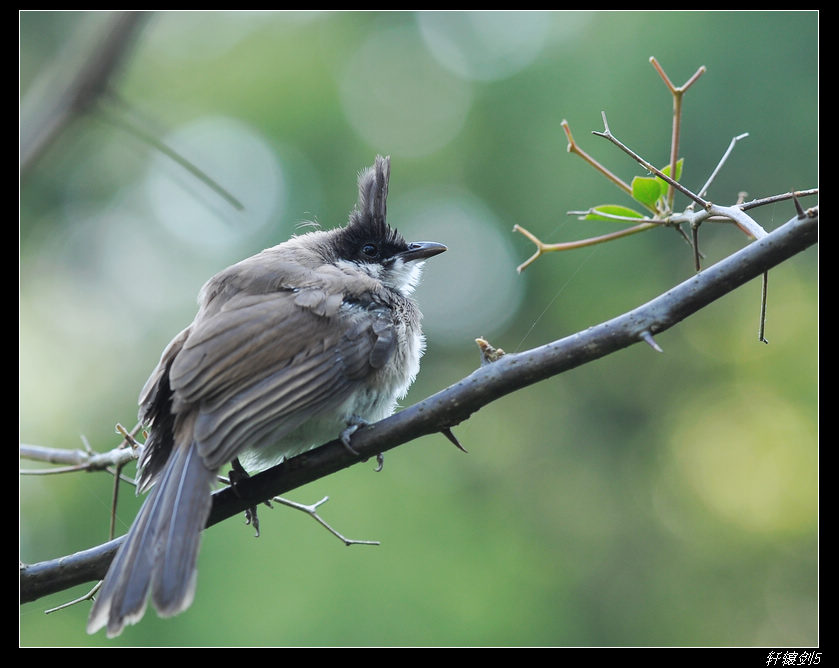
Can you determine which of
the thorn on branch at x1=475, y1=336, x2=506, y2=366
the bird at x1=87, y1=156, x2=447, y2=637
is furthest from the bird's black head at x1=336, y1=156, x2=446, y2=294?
the thorn on branch at x1=475, y1=336, x2=506, y2=366

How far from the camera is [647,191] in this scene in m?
2.38

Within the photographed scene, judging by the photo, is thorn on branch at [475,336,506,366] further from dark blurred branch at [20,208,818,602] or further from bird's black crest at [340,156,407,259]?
bird's black crest at [340,156,407,259]

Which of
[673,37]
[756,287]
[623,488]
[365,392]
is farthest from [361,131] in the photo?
[365,392]

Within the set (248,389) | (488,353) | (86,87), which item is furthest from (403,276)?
(86,87)

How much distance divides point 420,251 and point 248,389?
1513mm

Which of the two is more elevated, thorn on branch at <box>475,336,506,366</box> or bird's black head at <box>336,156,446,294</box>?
bird's black head at <box>336,156,446,294</box>

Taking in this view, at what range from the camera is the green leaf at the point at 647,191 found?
2.36 m

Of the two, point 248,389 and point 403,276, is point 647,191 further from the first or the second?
point 403,276

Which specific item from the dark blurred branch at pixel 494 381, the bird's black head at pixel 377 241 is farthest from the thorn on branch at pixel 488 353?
the bird's black head at pixel 377 241

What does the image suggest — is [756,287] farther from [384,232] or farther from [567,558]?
[384,232]

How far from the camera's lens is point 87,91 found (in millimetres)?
1356

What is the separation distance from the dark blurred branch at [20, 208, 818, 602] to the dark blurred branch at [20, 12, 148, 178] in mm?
1279

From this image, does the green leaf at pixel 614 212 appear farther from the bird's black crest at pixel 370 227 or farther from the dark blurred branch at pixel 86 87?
the bird's black crest at pixel 370 227

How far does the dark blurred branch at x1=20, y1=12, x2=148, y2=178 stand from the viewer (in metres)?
1.32
